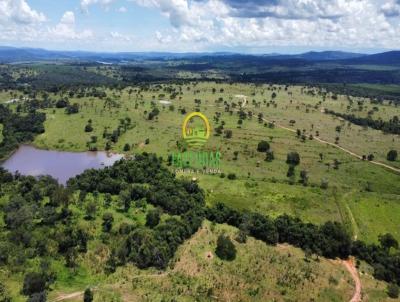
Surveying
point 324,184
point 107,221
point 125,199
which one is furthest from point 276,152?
point 107,221

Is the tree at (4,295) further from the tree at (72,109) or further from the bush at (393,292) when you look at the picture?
the tree at (72,109)

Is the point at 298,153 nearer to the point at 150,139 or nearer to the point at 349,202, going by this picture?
the point at 349,202

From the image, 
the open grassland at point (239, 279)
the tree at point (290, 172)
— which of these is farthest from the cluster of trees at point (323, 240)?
the tree at point (290, 172)

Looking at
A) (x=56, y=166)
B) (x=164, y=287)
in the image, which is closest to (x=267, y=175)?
(x=164, y=287)

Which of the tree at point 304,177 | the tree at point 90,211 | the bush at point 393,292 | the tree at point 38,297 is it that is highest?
the tree at point 38,297

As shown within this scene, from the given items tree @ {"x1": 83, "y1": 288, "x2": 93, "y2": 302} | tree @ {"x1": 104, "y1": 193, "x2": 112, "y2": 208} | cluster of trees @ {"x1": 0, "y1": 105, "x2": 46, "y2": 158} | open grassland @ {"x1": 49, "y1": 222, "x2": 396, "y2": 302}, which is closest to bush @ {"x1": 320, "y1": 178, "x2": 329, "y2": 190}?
open grassland @ {"x1": 49, "y1": 222, "x2": 396, "y2": 302}

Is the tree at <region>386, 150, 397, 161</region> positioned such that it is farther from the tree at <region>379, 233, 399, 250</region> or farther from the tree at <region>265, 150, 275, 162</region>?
the tree at <region>379, 233, 399, 250</region>
